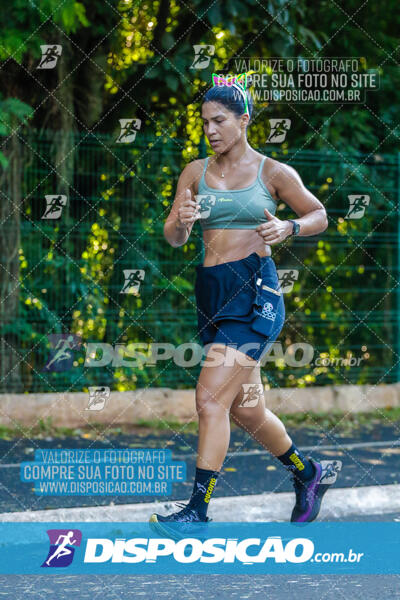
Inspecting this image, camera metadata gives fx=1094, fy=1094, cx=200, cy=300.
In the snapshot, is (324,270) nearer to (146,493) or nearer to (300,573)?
(146,493)

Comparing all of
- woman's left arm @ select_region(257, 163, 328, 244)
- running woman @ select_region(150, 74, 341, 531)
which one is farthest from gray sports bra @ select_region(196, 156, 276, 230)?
woman's left arm @ select_region(257, 163, 328, 244)

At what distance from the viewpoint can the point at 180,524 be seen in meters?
4.66

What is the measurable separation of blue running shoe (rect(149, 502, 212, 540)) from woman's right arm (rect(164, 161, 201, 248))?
1238 mm

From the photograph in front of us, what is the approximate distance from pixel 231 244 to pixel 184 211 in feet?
1.16

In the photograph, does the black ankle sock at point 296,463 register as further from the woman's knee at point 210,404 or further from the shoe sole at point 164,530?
the shoe sole at point 164,530

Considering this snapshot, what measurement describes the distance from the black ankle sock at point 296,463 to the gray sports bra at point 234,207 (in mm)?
1184

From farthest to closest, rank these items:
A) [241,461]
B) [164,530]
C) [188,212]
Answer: [241,461], [188,212], [164,530]

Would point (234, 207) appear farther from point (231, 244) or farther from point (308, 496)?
point (308, 496)

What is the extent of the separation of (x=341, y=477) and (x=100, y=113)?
4862mm

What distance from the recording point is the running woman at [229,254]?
488 cm

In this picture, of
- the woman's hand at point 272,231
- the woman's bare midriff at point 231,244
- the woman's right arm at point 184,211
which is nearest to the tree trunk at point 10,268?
the woman's right arm at point 184,211

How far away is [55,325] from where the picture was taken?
9797mm

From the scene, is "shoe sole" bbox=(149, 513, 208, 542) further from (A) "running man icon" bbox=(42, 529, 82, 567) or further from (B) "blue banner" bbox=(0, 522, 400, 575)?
(A) "running man icon" bbox=(42, 529, 82, 567)

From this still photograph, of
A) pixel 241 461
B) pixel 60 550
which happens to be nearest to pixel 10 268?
pixel 241 461
